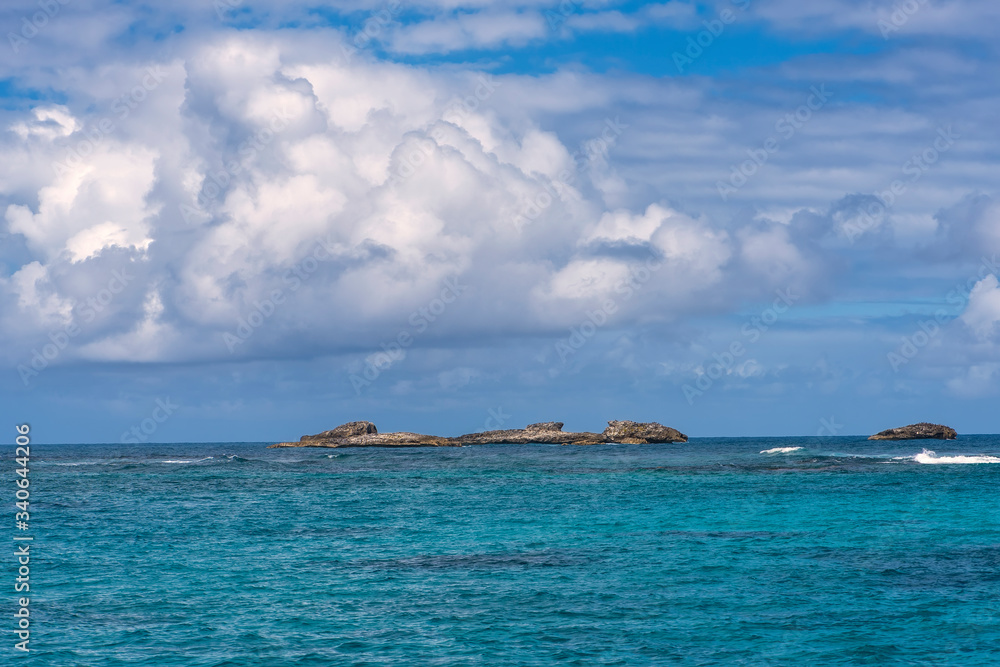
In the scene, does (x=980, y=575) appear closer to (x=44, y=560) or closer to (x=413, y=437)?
(x=44, y=560)

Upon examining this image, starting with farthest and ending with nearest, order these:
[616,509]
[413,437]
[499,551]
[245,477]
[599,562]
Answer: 1. [413,437]
2. [245,477]
3. [616,509]
4. [499,551]
5. [599,562]

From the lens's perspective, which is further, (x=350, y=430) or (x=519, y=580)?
(x=350, y=430)

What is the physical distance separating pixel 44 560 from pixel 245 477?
5140 centimetres

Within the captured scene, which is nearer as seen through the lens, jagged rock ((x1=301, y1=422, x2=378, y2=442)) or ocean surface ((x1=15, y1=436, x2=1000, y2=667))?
ocean surface ((x1=15, y1=436, x2=1000, y2=667))

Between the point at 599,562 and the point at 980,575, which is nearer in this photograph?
the point at 980,575

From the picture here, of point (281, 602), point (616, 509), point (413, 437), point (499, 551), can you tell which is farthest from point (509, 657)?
point (413, 437)

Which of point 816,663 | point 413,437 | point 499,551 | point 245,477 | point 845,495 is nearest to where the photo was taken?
point 816,663

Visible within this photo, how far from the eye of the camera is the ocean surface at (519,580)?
23.5m

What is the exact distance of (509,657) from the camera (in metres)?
22.8

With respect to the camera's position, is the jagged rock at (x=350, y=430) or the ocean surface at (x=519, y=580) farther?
the jagged rock at (x=350, y=430)

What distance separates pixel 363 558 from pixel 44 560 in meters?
13.0

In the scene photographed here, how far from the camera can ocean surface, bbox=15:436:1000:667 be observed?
77.2 feet

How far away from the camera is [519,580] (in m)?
31.5

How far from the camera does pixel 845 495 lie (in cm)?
6025
